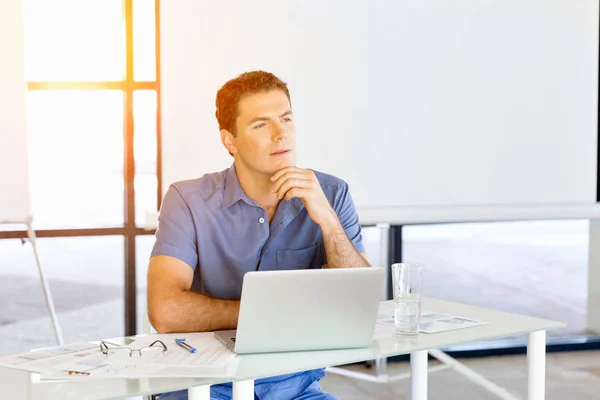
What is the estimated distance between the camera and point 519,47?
384 cm

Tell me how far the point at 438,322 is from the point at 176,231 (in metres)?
0.71

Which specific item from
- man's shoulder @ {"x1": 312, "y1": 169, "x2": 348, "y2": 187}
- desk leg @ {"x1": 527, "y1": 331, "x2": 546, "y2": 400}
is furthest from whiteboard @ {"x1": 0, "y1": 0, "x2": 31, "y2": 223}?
desk leg @ {"x1": 527, "y1": 331, "x2": 546, "y2": 400}

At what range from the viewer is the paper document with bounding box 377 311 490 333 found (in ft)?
5.75

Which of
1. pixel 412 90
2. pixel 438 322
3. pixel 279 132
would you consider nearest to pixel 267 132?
pixel 279 132

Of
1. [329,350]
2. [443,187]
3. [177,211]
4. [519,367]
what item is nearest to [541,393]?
[329,350]

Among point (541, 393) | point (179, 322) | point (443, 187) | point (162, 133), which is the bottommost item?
point (541, 393)

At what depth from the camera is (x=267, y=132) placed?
222 centimetres

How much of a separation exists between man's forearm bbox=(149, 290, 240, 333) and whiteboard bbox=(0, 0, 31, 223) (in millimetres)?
1606

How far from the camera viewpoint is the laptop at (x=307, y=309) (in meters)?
1.46

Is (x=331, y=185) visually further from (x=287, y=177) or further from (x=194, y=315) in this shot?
(x=194, y=315)

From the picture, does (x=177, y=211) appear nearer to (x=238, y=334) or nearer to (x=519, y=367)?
(x=238, y=334)

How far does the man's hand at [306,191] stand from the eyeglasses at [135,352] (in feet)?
1.99

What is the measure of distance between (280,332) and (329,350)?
0.12 m

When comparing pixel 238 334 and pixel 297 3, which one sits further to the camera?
pixel 297 3
